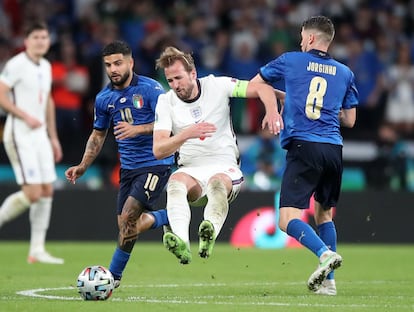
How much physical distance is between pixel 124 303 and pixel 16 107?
544 cm

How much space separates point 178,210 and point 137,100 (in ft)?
5.18

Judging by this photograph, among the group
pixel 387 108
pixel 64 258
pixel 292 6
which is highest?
pixel 292 6

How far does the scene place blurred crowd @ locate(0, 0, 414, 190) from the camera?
17.9m

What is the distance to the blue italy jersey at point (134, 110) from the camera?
394 inches

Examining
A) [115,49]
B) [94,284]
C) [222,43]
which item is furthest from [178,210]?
[222,43]

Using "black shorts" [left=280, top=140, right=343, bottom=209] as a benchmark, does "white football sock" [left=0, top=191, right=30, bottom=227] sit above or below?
below

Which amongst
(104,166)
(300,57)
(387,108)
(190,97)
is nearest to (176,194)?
(190,97)

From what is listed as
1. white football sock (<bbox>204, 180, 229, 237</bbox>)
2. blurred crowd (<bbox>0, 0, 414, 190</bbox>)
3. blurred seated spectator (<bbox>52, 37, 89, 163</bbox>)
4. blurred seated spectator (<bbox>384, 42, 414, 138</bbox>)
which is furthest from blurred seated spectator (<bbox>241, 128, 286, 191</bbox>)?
white football sock (<bbox>204, 180, 229, 237</bbox>)

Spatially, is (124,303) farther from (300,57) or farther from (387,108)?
(387,108)

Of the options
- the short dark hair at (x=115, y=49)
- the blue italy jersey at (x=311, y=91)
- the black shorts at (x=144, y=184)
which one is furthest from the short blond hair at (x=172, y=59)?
the black shorts at (x=144, y=184)

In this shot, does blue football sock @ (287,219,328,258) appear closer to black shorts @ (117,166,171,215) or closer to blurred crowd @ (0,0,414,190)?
black shorts @ (117,166,171,215)

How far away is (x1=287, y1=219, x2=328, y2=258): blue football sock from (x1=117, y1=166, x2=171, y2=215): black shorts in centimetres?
151

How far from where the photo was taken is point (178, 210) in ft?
29.0

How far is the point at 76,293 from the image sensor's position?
30.6ft
